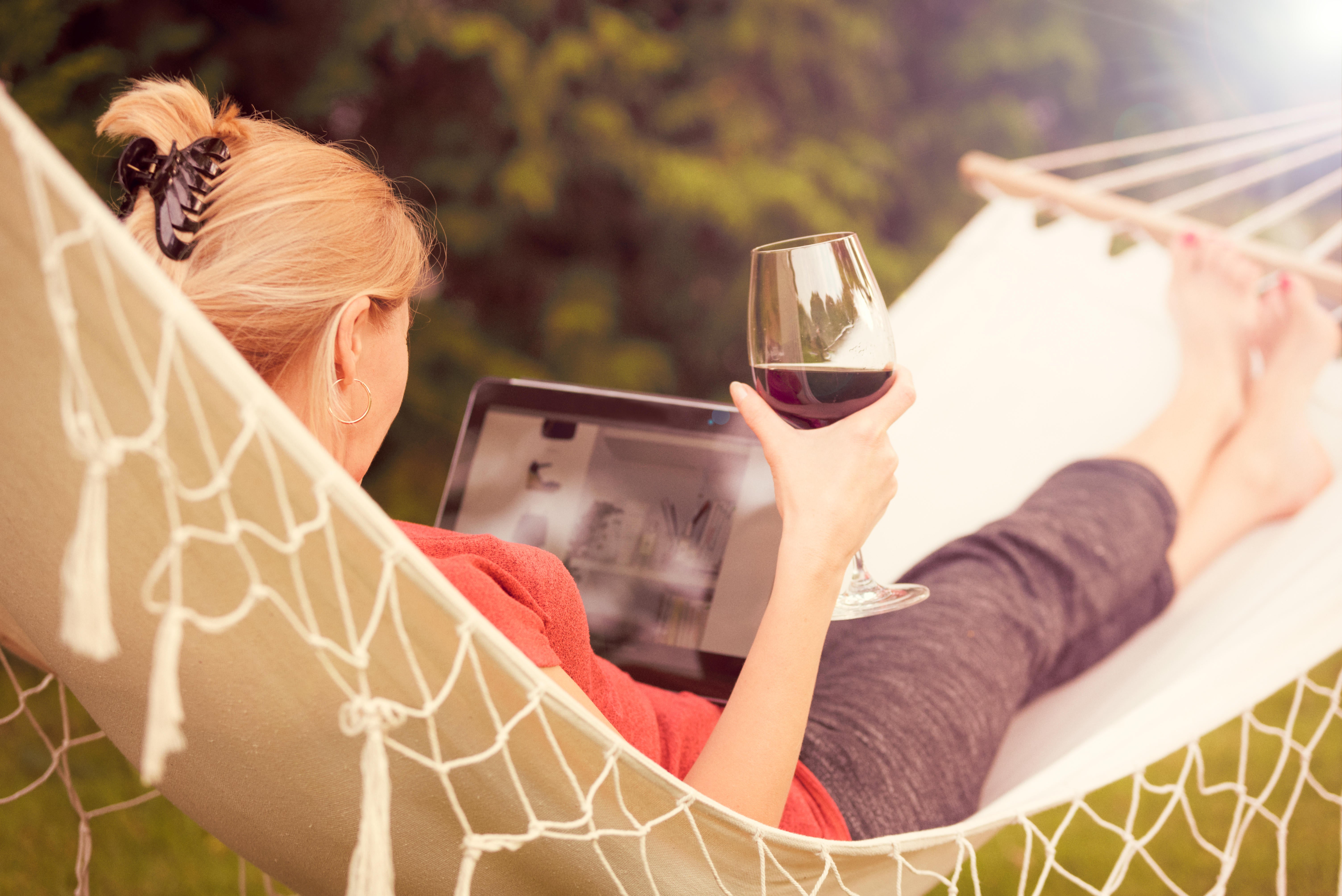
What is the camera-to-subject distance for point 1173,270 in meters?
1.50

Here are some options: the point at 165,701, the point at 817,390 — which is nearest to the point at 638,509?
the point at 817,390

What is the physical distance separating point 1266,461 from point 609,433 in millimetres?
879

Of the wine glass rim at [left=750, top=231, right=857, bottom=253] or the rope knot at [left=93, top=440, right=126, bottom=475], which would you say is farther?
the wine glass rim at [left=750, top=231, right=857, bottom=253]

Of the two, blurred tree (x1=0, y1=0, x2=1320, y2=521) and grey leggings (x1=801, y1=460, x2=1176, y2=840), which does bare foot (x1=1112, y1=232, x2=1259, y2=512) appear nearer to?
grey leggings (x1=801, y1=460, x2=1176, y2=840)

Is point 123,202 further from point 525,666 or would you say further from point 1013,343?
point 1013,343

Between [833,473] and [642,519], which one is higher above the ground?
[833,473]

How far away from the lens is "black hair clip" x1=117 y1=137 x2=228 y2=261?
2.21ft

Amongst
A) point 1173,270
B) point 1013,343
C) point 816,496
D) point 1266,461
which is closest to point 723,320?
point 1013,343

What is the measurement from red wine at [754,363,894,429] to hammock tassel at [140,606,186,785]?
0.44 meters

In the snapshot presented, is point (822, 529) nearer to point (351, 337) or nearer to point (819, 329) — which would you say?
point (819, 329)

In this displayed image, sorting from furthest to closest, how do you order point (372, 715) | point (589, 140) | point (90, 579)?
point (589, 140)
point (372, 715)
point (90, 579)

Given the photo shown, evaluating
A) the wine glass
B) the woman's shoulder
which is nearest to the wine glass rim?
the wine glass

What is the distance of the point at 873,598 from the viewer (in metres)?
0.85

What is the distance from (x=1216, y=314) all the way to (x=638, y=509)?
3.16 feet
